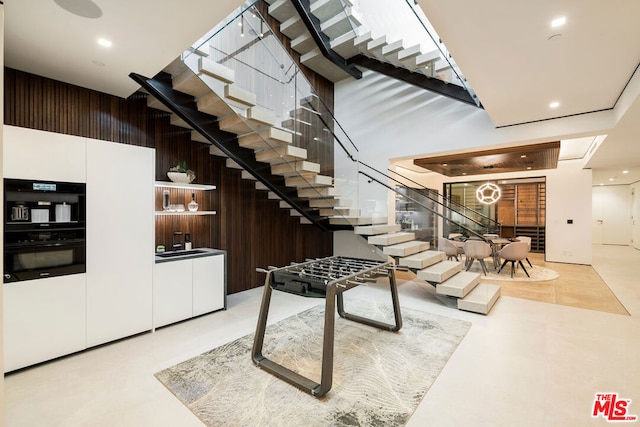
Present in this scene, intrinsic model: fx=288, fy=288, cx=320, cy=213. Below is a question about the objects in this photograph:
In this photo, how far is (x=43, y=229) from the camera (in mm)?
2885

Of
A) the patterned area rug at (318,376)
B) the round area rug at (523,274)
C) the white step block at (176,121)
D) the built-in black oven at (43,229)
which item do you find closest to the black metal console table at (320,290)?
the patterned area rug at (318,376)

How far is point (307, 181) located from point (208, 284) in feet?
7.10

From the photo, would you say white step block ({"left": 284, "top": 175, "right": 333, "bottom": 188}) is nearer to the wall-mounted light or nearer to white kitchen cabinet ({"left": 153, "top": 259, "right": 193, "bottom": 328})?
white kitchen cabinet ({"left": 153, "top": 259, "right": 193, "bottom": 328})

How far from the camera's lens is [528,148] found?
591cm

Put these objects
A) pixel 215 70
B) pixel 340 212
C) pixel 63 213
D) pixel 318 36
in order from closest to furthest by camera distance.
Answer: pixel 63 213 < pixel 215 70 < pixel 340 212 < pixel 318 36

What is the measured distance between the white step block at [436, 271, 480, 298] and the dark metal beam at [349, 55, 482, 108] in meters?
3.03

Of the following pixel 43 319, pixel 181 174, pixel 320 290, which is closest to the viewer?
pixel 320 290

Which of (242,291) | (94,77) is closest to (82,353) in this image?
(242,291)

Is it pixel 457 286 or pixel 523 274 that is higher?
pixel 457 286

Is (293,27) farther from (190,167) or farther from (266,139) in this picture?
(190,167)

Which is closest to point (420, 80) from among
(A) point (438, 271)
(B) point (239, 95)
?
(A) point (438, 271)

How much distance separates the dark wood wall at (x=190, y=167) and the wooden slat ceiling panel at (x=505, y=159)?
3831 mm

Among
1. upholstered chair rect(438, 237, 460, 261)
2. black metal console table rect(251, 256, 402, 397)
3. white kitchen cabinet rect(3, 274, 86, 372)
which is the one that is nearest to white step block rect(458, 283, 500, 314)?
black metal console table rect(251, 256, 402, 397)

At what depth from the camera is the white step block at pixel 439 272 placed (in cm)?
464
